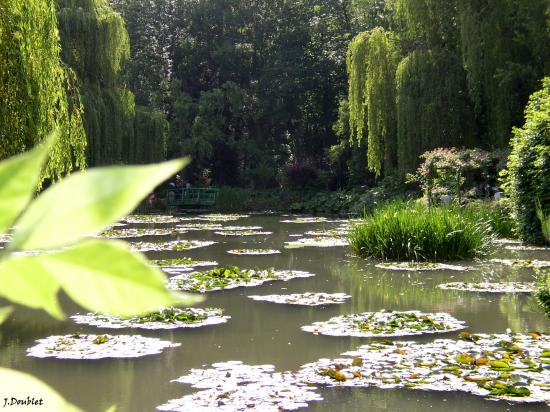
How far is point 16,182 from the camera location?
0.26m

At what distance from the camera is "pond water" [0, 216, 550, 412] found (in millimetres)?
4262

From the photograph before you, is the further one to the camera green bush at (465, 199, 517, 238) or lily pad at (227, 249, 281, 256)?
green bush at (465, 199, 517, 238)

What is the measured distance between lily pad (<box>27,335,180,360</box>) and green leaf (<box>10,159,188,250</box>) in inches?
206

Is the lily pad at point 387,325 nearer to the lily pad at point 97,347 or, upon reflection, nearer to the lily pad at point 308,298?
the lily pad at point 308,298

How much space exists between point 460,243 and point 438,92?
27.3 feet

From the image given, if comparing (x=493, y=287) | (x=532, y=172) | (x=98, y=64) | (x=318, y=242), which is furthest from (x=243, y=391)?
(x=98, y=64)

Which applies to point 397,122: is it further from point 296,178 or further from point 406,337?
point 406,337

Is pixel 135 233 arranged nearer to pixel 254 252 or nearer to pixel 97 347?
pixel 254 252

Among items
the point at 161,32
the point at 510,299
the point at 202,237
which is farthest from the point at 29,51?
the point at 161,32

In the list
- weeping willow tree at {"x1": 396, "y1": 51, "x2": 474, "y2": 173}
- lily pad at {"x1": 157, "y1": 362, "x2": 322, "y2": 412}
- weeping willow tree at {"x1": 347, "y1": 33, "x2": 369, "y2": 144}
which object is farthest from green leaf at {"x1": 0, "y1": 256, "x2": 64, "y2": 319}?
weeping willow tree at {"x1": 347, "y1": 33, "x2": 369, "y2": 144}

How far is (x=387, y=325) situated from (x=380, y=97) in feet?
44.9

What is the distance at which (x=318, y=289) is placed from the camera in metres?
8.45

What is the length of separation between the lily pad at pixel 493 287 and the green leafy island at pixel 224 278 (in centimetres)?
212

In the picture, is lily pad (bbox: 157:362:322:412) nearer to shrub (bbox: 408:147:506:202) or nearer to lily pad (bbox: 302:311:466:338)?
lily pad (bbox: 302:311:466:338)
